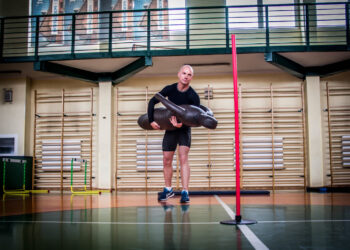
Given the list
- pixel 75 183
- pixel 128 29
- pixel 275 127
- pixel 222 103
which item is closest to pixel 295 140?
pixel 275 127

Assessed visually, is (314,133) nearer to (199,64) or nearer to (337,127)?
(337,127)

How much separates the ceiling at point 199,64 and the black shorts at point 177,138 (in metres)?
4.13

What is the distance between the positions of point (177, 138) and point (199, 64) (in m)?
4.68

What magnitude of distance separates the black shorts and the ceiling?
4130 millimetres

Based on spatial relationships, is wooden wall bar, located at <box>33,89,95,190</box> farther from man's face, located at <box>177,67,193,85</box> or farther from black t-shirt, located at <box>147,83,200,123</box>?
man's face, located at <box>177,67,193,85</box>

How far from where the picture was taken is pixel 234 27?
901 centimetres

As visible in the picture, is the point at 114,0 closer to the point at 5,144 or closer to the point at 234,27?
the point at 234,27

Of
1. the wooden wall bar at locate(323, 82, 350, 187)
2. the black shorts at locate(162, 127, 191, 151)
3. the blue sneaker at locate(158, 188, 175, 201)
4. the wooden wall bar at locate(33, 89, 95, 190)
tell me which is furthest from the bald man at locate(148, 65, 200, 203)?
the wooden wall bar at locate(323, 82, 350, 187)

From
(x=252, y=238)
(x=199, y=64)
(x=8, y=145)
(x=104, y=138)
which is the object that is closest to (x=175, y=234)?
(x=252, y=238)

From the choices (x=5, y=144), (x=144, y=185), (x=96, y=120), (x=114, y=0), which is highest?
(x=114, y=0)

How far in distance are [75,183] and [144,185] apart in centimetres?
168

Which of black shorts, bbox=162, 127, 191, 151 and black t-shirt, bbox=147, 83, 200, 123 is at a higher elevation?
black t-shirt, bbox=147, 83, 200, 123

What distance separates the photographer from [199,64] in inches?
341

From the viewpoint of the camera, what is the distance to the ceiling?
8.14m
